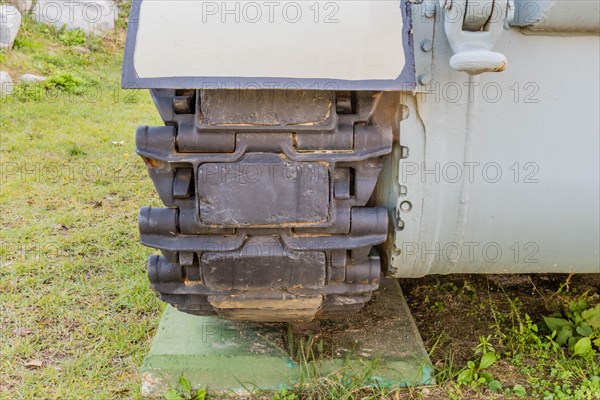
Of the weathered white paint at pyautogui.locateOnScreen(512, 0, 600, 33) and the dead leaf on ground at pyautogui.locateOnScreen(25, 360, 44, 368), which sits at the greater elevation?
the weathered white paint at pyautogui.locateOnScreen(512, 0, 600, 33)

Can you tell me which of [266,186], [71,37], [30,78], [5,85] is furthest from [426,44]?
[71,37]

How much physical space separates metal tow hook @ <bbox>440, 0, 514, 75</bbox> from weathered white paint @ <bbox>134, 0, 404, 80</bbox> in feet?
0.40

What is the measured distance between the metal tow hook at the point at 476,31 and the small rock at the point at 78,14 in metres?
8.57

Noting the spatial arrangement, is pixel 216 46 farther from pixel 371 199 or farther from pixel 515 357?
pixel 515 357

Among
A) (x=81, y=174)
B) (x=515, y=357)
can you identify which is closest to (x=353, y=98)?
(x=515, y=357)

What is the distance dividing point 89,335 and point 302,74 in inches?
66.3

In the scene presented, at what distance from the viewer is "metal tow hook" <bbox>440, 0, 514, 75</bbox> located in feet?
4.68

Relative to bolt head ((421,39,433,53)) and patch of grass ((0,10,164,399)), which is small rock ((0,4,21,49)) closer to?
patch of grass ((0,10,164,399))

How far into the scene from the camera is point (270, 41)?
150cm

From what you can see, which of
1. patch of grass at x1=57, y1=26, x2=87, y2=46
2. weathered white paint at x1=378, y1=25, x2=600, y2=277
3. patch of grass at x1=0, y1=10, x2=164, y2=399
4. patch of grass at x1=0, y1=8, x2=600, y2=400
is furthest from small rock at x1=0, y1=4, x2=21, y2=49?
weathered white paint at x1=378, y1=25, x2=600, y2=277

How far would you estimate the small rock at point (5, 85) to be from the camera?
265 inches

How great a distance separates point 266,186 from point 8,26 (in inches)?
284

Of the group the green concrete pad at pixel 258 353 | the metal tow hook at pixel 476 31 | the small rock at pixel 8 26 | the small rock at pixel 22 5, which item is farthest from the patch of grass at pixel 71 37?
the metal tow hook at pixel 476 31

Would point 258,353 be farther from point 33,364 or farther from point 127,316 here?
point 33,364
